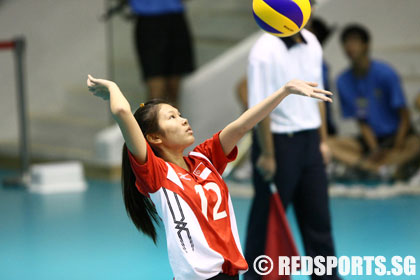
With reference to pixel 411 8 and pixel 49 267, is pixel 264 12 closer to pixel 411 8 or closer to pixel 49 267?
pixel 49 267

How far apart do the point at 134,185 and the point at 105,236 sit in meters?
3.09

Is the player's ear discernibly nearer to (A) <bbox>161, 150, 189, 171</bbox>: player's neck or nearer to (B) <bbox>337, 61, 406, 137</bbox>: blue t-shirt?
(A) <bbox>161, 150, 189, 171</bbox>: player's neck

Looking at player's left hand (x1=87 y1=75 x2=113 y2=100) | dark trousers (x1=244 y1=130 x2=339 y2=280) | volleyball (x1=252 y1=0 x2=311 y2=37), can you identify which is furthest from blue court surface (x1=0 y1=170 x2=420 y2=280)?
player's left hand (x1=87 y1=75 x2=113 y2=100)

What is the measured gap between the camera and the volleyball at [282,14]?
3.72 metres

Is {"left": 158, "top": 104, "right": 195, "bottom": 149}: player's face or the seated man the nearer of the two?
{"left": 158, "top": 104, "right": 195, "bottom": 149}: player's face

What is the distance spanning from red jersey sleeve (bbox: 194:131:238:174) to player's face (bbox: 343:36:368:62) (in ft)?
15.6

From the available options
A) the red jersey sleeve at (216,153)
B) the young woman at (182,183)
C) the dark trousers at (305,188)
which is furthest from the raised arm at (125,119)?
the dark trousers at (305,188)

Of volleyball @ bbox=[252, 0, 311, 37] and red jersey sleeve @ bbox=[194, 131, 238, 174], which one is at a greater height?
volleyball @ bbox=[252, 0, 311, 37]

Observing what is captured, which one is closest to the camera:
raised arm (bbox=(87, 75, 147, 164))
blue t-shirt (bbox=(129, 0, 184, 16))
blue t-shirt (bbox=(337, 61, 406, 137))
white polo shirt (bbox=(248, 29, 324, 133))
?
raised arm (bbox=(87, 75, 147, 164))

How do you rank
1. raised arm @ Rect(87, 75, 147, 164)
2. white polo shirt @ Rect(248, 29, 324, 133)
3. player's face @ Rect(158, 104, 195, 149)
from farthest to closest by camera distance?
white polo shirt @ Rect(248, 29, 324, 133), player's face @ Rect(158, 104, 195, 149), raised arm @ Rect(87, 75, 147, 164)

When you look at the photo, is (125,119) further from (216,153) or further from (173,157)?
(216,153)

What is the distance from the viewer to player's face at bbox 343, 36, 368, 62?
780cm

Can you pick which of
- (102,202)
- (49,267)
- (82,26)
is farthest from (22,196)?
(82,26)

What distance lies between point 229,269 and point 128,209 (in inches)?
19.8
